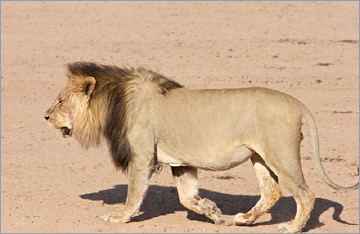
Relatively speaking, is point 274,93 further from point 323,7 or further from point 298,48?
point 323,7

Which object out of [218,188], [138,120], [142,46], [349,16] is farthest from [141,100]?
[349,16]

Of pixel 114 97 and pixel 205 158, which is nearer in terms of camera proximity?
pixel 205 158

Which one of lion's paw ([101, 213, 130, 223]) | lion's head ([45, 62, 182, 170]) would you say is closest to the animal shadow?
lion's paw ([101, 213, 130, 223])

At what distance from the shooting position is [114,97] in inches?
311

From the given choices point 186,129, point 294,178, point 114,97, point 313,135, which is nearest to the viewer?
point 294,178

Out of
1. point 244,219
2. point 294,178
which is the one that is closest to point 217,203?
point 244,219

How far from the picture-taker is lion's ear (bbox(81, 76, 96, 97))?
7910 millimetres

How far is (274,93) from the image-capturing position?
757 cm

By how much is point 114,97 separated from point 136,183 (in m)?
0.83

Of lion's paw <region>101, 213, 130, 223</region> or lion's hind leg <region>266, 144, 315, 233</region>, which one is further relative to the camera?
lion's paw <region>101, 213, 130, 223</region>

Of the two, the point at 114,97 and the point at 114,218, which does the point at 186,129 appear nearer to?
the point at 114,97

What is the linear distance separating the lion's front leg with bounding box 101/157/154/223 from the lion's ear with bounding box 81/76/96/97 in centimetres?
80

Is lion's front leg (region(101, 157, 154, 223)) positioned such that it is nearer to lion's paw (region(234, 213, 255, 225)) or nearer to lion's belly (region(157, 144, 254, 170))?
lion's belly (region(157, 144, 254, 170))

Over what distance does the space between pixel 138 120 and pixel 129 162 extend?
0.40m
